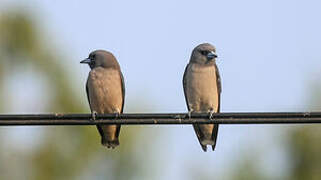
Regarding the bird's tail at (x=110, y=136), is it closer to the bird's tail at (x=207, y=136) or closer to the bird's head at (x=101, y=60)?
the bird's head at (x=101, y=60)

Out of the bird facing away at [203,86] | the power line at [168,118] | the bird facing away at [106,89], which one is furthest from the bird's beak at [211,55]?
the power line at [168,118]

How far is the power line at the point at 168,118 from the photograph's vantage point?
8938 mm

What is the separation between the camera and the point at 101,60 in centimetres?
→ 1313

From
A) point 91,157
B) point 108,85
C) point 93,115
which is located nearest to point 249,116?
point 93,115

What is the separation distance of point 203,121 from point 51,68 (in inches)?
391

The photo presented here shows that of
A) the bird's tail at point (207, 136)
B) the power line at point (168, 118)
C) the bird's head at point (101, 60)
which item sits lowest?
the bird's tail at point (207, 136)

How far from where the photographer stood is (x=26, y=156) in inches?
698

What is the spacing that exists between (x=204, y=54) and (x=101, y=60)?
128cm

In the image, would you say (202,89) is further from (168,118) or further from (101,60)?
(168,118)

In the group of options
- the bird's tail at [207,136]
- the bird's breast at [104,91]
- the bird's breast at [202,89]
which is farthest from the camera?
the bird's tail at [207,136]

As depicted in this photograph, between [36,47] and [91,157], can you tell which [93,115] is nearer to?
[91,157]

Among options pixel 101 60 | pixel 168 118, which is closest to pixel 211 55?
pixel 101 60

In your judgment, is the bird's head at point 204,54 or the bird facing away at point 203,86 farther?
the bird's head at point 204,54

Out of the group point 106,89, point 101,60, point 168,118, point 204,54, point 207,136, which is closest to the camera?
point 168,118
